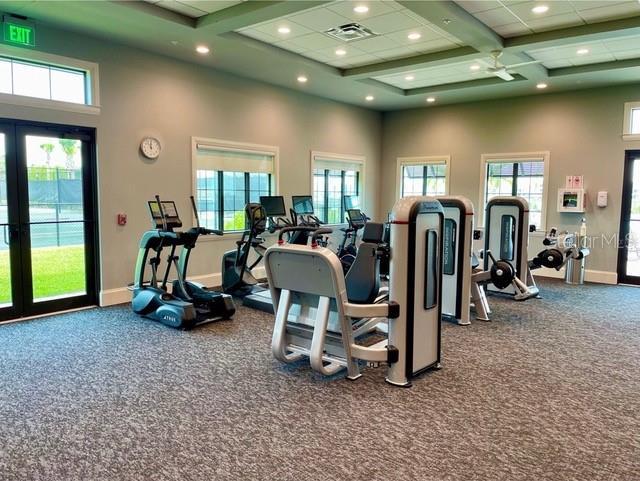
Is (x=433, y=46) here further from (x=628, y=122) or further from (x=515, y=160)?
(x=628, y=122)

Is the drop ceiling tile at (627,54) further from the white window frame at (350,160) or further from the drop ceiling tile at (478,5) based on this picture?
the white window frame at (350,160)

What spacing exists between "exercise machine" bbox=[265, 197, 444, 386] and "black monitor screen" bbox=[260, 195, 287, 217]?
3.50m

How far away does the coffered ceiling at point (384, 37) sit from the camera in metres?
4.87

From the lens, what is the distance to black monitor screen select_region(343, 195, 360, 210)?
948 cm

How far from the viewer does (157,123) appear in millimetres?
6469

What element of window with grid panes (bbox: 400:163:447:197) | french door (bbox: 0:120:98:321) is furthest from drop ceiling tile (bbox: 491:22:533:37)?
french door (bbox: 0:120:98:321)

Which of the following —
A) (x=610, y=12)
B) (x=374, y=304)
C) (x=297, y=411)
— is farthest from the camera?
(x=610, y=12)

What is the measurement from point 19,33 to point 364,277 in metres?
4.48

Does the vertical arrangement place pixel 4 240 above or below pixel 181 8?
below

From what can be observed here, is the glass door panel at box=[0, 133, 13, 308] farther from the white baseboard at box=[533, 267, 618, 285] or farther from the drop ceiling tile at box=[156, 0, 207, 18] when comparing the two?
the white baseboard at box=[533, 267, 618, 285]

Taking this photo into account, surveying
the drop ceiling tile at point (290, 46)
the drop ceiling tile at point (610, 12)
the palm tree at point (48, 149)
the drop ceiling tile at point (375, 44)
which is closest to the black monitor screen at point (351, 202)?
the drop ceiling tile at point (375, 44)

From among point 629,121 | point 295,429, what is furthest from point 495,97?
point 295,429

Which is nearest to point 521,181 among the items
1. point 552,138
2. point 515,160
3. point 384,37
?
point 515,160

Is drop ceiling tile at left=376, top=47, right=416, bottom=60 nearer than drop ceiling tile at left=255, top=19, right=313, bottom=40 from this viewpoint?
No
